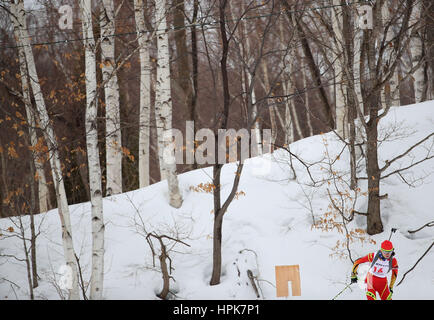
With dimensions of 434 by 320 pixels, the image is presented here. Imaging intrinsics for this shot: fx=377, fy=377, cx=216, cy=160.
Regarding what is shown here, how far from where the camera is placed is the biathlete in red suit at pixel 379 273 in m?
5.28

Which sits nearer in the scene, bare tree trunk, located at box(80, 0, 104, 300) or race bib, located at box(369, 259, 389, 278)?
race bib, located at box(369, 259, 389, 278)

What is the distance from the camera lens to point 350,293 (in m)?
6.18

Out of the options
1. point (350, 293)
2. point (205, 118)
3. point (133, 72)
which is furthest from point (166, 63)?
point (205, 118)

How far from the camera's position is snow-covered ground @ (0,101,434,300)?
21.7 feet

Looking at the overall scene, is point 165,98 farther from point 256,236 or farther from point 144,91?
point 256,236

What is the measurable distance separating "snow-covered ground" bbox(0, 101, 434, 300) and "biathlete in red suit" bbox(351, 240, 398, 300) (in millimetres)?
690

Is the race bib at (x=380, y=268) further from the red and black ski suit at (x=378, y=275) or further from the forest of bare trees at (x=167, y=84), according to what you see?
the forest of bare trees at (x=167, y=84)

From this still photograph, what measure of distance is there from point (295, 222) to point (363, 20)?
167 inches

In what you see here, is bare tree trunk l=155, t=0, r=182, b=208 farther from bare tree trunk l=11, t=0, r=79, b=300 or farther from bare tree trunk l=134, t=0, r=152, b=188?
bare tree trunk l=11, t=0, r=79, b=300

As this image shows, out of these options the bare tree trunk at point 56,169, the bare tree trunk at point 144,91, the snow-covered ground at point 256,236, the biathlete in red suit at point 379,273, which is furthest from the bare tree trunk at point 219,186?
the bare tree trunk at point 144,91

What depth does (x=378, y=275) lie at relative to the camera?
5.36 m

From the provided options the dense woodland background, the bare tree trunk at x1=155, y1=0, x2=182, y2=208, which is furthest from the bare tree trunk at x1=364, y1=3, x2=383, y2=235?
the bare tree trunk at x1=155, y1=0, x2=182, y2=208
